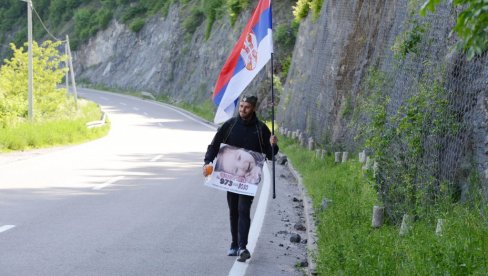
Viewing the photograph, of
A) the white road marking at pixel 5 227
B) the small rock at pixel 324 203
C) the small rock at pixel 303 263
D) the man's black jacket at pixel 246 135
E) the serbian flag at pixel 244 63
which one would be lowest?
the white road marking at pixel 5 227

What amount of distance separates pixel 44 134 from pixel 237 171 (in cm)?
1907

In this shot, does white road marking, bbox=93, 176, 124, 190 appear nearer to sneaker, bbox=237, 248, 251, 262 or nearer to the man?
the man

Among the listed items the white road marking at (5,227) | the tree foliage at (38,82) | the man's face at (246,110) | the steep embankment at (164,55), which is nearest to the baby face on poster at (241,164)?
the man's face at (246,110)

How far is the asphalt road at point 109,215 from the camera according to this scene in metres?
7.91

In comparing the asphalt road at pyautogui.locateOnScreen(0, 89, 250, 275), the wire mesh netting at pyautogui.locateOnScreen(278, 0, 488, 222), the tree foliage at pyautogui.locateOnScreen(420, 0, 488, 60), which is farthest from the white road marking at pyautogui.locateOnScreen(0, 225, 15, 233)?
the tree foliage at pyautogui.locateOnScreen(420, 0, 488, 60)

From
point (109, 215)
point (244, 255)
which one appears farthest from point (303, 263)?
point (109, 215)

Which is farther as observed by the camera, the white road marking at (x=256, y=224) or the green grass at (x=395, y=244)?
the white road marking at (x=256, y=224)

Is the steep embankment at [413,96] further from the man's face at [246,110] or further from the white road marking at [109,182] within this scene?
the white road marking at [109,182]

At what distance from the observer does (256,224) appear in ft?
35.7

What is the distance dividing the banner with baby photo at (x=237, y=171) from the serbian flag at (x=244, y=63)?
1019mm

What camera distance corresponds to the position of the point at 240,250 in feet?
27.5

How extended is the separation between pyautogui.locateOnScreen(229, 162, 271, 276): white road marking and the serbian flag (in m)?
1.53

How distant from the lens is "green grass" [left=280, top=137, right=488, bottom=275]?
20.5 ft

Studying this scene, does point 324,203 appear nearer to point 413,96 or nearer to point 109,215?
point 413,96
